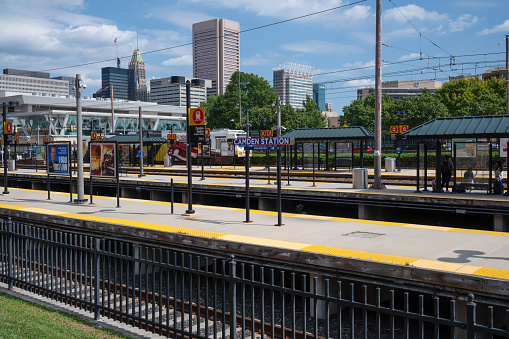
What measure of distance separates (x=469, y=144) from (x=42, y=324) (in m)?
18.3

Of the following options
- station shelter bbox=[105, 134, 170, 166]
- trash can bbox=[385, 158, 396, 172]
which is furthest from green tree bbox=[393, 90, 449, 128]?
station shelter bbox=[105, 134, 170, 166]

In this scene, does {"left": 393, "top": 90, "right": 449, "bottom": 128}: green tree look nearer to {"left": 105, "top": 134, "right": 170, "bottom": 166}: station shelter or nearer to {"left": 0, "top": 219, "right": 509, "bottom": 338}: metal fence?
{"left": 105, "top": 134, "right": 170, "bottom": 166}: station shelter

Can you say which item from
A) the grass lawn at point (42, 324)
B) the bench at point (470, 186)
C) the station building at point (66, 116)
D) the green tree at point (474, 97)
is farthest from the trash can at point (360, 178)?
the station building at point (66, 116)

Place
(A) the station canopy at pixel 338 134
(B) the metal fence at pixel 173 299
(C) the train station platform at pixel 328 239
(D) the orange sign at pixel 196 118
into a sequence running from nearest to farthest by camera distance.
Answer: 1. (B) the metal fence at pixel 173 299
2. (C) the train station platform at pixel 328 239
3. (D) the orange sign at pixel 196 118
4. (A) the station canopy at pixel 338 134

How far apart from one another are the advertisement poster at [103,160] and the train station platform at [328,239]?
189cm

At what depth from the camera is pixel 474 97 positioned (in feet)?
227

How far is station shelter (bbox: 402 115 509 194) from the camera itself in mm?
18500

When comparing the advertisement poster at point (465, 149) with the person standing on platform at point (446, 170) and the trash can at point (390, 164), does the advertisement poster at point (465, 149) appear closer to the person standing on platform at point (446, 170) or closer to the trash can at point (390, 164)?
the person standing on platform at point (446, 170)

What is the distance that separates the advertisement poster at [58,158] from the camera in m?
21.5

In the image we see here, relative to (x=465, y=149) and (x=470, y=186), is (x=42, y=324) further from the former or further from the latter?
(x=465, y=149)

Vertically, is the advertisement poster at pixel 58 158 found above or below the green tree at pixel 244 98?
below

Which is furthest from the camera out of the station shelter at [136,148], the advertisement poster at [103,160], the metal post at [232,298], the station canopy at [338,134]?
the station shelter at [136,148]

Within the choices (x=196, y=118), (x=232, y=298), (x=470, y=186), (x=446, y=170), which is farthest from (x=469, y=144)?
(x=232, y=298)

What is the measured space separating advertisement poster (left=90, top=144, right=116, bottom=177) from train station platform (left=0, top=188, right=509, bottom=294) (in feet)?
6.19
